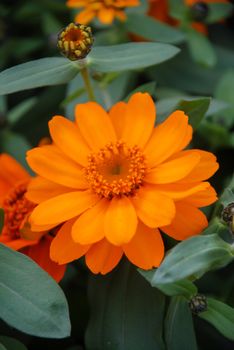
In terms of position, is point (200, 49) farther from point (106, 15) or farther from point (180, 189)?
point (180, 189)

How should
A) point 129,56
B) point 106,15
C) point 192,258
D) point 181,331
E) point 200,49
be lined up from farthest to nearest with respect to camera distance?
point 200,49 → point 106,15 → point 129,56 → point 181,331 → point 192,258

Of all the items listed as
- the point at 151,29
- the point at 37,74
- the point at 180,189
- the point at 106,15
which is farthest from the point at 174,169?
the point at 151,29

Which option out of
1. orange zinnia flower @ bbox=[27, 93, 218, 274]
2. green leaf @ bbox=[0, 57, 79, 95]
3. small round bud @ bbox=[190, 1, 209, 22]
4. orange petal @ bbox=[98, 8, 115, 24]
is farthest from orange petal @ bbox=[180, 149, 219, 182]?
small round bud @ bbox=[190, 1, 209, 22]

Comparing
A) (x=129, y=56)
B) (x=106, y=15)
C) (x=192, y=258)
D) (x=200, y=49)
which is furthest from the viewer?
(x=200, y=49)

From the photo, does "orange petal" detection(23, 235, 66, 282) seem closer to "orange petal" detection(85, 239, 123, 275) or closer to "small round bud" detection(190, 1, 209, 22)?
"orange petal" detection(85, 239, 123, 275)

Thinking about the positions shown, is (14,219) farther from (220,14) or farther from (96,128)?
(220,14)
